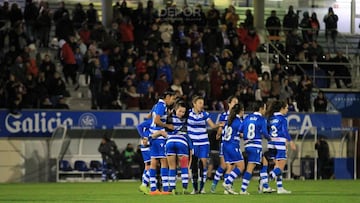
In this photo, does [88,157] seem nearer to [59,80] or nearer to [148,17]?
[59,80]

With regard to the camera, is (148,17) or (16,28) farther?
(148,17)

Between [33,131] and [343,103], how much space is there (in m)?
13.5

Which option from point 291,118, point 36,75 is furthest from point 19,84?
point 291,118

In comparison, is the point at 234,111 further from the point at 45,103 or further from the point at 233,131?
the point at 45,103

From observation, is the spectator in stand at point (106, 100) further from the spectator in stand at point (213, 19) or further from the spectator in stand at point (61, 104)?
the spectator in stand at point (213, 19)

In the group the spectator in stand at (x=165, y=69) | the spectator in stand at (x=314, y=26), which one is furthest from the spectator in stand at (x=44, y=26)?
the spectator in stand at (x=314, y=26)

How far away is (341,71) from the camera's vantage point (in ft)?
138

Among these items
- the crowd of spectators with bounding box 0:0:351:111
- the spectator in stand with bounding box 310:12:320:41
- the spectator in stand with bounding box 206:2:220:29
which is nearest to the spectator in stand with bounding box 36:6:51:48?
the crowd of spectators with bounding box 0:0:351:111

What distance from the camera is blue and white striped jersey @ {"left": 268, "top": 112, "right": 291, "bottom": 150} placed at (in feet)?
78.3

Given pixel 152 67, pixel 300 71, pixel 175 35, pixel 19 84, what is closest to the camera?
pixel 19 84

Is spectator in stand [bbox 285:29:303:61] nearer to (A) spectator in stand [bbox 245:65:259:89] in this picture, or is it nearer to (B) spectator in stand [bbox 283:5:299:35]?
(B) spectator in stand [bbox 283:5:299:35]

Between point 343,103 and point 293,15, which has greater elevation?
point 293,15

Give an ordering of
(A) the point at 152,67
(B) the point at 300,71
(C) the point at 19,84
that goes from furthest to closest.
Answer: (B) the point at 300,71 < (A) the point at 152,67 < (C) the point at 19,84

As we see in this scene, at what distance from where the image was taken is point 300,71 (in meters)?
41.8
